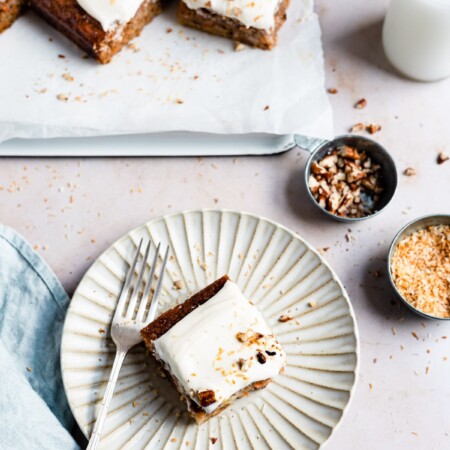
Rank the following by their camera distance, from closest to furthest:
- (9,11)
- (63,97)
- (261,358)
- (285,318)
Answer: (261,358)
(285,318)
(63,97)
(9,11)

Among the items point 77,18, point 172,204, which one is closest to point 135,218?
point 172,204

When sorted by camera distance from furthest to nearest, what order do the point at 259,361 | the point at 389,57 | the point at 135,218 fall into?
the point at 389,57
the point at 135,218
the point at 259,361

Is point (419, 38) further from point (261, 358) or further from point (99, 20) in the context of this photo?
point (261, 358)

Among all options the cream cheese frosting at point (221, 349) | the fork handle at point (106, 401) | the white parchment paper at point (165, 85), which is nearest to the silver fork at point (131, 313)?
the fork handle at point (106, 401)

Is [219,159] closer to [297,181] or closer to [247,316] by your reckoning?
[297,181]

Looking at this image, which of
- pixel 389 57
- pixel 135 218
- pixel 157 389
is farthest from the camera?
pixel 389 57

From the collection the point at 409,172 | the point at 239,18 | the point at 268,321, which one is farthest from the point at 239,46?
the point at 268,321

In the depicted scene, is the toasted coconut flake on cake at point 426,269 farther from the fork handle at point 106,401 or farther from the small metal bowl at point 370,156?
the fork handle at point 106,401
